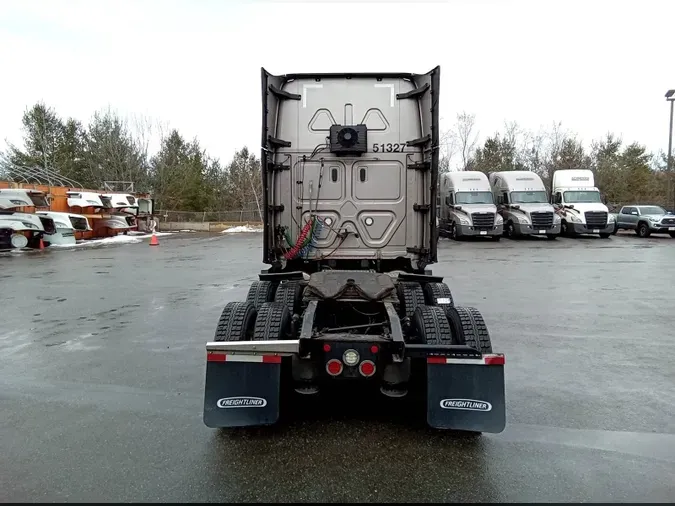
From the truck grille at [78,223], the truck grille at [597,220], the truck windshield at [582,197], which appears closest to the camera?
the truck grille at [78,223]

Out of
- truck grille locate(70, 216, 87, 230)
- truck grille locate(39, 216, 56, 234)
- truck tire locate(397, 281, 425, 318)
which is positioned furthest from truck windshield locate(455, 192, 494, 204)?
truck tire locate(397, 281, 425, 318)

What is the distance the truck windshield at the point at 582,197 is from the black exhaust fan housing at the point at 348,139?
81.5ft

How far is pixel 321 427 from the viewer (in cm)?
408

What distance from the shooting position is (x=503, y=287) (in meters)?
11.4

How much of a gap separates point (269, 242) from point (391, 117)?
213 centimetres

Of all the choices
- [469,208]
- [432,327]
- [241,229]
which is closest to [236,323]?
[432,327]

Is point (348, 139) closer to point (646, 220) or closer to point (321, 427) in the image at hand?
point (321, 427)

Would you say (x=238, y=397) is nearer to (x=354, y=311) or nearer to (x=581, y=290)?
(x=354, y=311)

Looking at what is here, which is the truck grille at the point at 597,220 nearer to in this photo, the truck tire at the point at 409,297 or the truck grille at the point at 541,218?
the truck grille at the point at 541,218

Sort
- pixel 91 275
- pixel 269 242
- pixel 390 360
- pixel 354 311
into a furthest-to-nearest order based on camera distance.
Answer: pixel 91 275
pixel 269 242
pixel 354 311
pixel 390 360

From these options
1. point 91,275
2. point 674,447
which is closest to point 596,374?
point 674,447

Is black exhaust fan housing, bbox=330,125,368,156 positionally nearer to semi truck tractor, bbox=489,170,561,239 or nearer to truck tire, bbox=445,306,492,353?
truck tire, bbox=445,306,492,353

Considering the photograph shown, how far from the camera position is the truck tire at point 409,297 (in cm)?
514

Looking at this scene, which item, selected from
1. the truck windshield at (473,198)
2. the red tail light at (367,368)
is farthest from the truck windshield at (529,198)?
the red tail light at (367,368)
